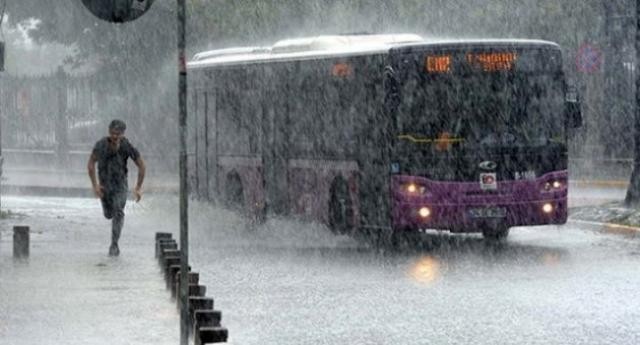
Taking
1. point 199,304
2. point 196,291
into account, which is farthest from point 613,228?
point 199,304

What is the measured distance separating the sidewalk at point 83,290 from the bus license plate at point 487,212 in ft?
13.8

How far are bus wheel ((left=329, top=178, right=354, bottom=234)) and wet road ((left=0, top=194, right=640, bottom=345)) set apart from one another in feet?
0.99

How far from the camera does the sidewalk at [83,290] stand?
12.6 meters

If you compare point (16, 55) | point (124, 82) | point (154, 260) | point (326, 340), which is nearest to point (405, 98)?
point (154, 260)

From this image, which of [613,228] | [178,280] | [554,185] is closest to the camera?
[178,280]

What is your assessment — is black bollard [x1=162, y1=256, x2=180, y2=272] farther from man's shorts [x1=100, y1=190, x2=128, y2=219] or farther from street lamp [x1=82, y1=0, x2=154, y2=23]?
street lamp [x1=82, y1=0, x2=154, y2=23]

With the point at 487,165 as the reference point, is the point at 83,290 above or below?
below

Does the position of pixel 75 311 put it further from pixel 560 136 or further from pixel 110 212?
pixel 560 136

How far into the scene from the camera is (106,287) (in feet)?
52.8

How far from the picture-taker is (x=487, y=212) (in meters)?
21.0

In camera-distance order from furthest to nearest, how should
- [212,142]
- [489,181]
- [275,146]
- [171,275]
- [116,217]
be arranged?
[212,142], [275,146], [489,181], [116,217], [171,275]

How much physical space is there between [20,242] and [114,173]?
1.50 metres

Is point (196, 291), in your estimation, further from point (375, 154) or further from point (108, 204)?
point (375, 154)

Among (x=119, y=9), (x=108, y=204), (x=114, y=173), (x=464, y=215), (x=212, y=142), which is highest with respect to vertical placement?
(x=119, y=9)
